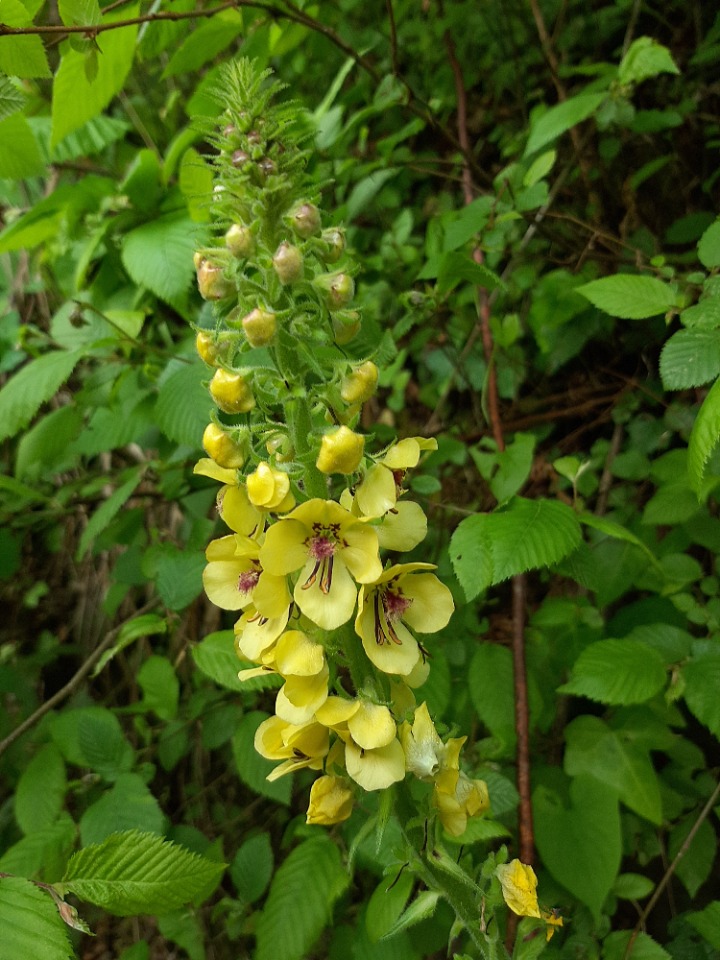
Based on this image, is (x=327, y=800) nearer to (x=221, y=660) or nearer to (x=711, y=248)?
(x=221, y=660)

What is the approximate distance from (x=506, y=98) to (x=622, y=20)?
1.77 ft

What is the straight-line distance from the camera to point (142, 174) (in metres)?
1.94

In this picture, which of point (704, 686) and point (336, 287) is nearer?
point (336, 287)

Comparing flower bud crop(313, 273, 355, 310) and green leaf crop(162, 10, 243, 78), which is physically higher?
green leaf crop(162, 10, 243, 78)

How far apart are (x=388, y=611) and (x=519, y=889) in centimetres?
A: 55

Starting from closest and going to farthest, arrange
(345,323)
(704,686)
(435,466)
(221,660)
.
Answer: (345,323) < (704,686) < (221,660) < (435,466)

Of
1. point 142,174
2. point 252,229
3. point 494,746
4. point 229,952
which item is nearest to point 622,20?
point 142,174

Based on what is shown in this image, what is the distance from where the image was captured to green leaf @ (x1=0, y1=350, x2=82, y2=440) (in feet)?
5.69

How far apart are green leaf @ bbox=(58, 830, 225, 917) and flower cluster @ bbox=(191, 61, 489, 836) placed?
31 centimetres

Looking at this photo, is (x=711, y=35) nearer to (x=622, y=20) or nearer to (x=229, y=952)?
(x=622, y=20)

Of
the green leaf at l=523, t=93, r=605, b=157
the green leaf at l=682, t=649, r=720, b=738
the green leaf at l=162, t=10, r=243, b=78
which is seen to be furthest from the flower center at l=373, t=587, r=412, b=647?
the green leaf at l=162, t=10, r=243, b=78

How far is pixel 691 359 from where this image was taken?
1.35m

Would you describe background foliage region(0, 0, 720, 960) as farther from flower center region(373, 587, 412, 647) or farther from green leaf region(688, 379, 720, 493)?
flower center region(373, 587, 412, 647)

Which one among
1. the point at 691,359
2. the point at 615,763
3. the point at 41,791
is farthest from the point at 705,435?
the point at 41,791
